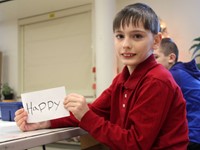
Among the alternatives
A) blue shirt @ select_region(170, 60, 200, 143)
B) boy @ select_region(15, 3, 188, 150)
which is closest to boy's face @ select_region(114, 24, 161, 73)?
boy @ select_region(15, 3, 188, 150)

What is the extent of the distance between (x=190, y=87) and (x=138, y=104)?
592mm

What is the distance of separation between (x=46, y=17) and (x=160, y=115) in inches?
145

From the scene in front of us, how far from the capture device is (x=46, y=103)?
98 centimetres

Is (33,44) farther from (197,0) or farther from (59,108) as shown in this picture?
(59,108)

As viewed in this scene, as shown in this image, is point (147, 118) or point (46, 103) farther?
point (46, 103)

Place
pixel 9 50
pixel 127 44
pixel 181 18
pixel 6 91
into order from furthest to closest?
pixel 9 50, pixel 6 91, pixel 181 18, pixel 127 44

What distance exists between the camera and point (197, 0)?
3129mm

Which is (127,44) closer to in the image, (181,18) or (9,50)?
(181,18)

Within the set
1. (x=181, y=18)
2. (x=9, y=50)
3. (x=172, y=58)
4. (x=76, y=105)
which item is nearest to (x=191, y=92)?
(x=172, y=58)

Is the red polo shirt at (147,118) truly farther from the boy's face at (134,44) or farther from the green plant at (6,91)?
the green plant at (6,91)

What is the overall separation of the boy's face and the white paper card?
255 millimetres

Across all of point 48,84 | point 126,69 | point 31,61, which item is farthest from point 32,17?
point 126,69

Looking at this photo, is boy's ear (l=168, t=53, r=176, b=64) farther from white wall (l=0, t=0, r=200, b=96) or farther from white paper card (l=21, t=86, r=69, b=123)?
white wall (l=0, t=0, r=200, b=96)

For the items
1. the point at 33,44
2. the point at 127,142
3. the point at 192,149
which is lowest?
the point at 192,149
